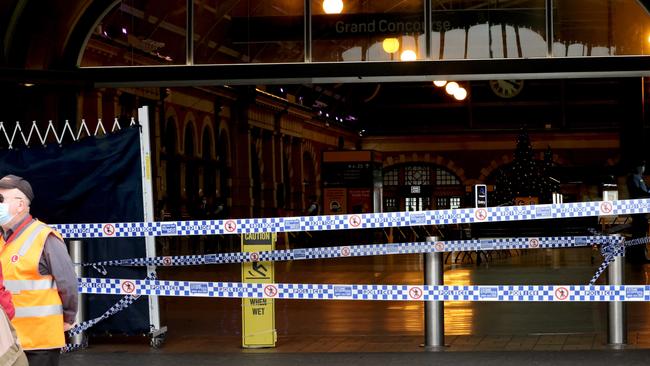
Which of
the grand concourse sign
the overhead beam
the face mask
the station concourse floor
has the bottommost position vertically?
the station concourse floor

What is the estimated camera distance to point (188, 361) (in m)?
9.66

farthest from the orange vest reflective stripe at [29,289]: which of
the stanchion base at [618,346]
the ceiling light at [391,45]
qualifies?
the ceiling light at [391,45]

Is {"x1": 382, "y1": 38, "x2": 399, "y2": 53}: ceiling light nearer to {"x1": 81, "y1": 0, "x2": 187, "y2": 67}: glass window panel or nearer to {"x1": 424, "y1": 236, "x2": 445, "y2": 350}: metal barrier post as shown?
{"x1": 81, "y1": 0, "x2": 187, "y2": 67}: glass window panel

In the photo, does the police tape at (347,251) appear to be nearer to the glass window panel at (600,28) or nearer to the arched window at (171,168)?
the glass window panel at (600,28)

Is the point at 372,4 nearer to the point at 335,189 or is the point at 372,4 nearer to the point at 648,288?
the point at 648,288

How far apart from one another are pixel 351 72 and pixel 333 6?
132cm

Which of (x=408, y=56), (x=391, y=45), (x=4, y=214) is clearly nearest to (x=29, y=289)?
(x=4, y=214)

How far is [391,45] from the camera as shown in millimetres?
15586

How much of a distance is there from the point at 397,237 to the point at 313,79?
27724mm

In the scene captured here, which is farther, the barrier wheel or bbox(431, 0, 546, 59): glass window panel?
bbox(431, 0, 546, 59): glass window panel

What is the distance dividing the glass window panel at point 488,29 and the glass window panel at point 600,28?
0.23 metres

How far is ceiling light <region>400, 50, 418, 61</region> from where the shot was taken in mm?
15070

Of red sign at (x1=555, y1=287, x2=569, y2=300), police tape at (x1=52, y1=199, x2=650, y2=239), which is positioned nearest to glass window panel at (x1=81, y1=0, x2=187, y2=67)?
police tape at (x1=52, y1=199, x2=650, y2=239)

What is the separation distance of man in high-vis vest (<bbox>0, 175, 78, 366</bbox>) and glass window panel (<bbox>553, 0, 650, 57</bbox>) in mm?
9709
